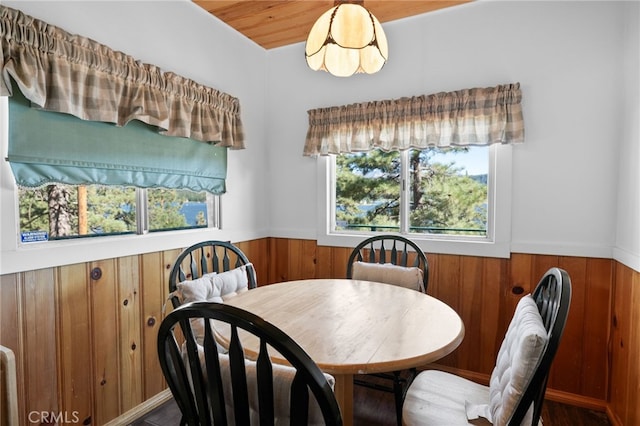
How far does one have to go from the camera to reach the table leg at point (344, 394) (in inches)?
45.6

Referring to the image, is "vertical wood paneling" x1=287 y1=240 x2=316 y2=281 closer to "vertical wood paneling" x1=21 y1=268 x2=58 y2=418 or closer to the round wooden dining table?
the round wooden dining table

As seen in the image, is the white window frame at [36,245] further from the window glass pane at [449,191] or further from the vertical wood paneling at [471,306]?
the vertical wood paneling at [471,306]

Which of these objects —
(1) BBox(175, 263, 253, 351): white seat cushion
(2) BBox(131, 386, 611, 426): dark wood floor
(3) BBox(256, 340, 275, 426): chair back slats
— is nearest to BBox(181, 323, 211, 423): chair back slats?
(3) BBox(256, 340, 275, 426): chair back slats

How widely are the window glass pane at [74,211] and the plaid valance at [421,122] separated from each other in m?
1.38

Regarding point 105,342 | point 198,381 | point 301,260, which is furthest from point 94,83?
point 301,260

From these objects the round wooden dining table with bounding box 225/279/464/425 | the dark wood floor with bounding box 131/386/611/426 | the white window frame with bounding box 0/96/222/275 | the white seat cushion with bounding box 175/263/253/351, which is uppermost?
the white window frame with bounding box 0/96/222/275

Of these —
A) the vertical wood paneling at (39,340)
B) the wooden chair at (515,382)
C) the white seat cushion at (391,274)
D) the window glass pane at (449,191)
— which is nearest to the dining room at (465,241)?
the vertical wood paneling at (39,340)

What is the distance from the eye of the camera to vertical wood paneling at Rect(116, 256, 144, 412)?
1834 mm

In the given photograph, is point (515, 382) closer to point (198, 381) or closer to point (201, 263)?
point (198, 381)

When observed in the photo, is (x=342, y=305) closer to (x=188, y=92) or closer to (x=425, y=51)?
(x=188, y=92)

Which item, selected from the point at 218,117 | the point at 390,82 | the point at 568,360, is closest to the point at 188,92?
the point at 218,117

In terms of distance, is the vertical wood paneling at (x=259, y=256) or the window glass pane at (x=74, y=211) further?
the vertical wood paneling at (x=259, y=256)

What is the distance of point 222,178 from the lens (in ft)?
8.12

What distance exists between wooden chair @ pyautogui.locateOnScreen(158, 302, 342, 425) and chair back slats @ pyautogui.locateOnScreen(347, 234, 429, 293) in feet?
4.81
